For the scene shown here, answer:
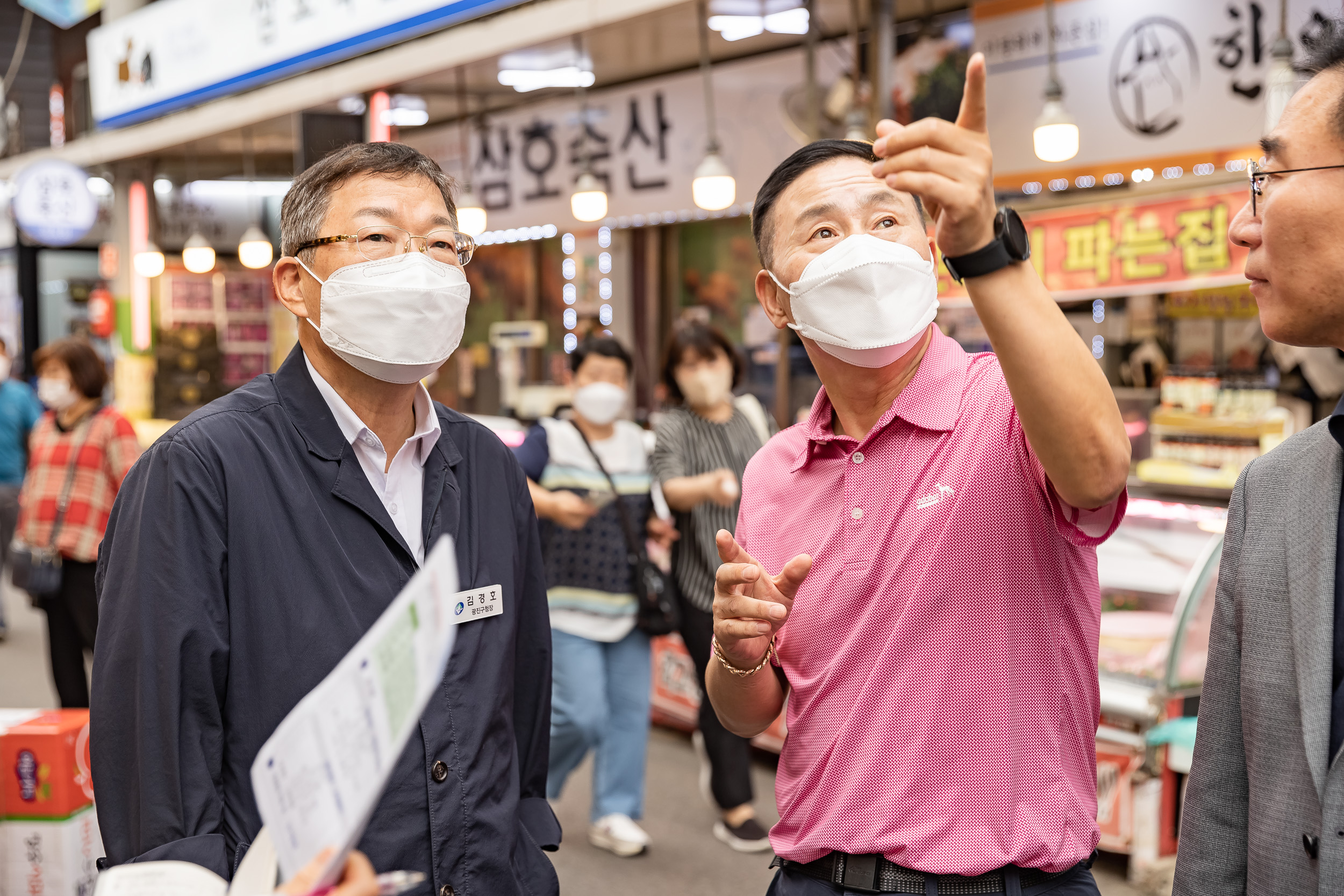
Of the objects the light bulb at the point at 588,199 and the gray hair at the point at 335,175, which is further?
the light bulb at the point at 588,199

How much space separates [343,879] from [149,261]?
12404 millimetres

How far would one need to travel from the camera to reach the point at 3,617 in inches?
348

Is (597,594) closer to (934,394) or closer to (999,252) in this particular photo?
(934,394)

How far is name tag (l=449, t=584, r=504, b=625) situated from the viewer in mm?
1779

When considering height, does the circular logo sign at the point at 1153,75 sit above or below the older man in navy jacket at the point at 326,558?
above

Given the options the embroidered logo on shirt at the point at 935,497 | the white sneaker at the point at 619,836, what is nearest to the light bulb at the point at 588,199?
the white sneaker at the point at 619,836

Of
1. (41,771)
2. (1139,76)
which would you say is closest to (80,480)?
(41,771)

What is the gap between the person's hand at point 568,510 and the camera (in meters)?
4.13

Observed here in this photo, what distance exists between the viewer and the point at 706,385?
14.4 ft

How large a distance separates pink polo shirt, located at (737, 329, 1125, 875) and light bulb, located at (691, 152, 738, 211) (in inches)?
203

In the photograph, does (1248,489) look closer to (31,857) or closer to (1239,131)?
(31,857)

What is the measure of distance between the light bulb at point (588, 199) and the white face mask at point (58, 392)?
3.31 metres

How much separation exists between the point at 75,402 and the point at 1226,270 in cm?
546

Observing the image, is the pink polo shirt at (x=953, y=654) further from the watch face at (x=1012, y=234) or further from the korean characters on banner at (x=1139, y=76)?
A: the korean characters on banner at (x=1139, y=76)
